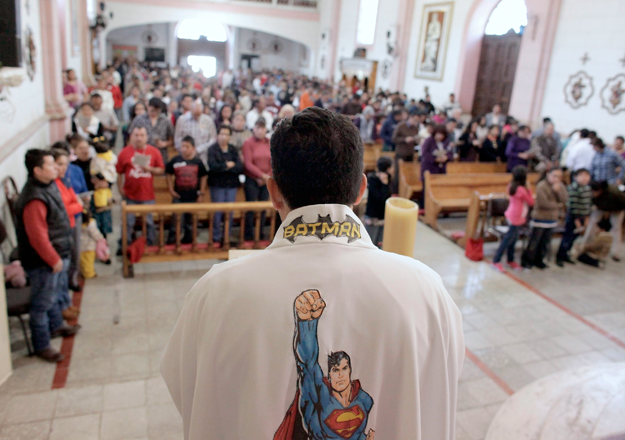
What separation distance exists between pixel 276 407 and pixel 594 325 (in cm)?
529

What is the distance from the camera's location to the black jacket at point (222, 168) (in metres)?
6.22

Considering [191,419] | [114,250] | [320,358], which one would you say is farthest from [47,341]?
[320,358]

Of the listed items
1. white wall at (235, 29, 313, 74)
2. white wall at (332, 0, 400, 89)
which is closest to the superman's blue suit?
white wall at (332, 0, 400, 89)

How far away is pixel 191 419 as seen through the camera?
127cm

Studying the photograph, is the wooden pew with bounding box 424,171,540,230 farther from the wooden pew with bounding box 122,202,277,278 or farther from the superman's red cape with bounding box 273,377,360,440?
the superman's red cape with bounding box 273,377,360,440

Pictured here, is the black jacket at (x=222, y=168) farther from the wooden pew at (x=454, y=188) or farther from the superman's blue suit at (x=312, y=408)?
the superman's blue suit at (x=312, y=408)

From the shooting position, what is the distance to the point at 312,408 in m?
1.22

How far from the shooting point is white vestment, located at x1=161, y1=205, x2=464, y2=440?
1.18m

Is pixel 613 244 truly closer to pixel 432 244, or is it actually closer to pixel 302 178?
pixel 432 244

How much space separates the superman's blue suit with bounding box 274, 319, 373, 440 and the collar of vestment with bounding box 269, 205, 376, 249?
231mm

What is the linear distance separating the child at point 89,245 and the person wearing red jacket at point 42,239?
49.3 inches

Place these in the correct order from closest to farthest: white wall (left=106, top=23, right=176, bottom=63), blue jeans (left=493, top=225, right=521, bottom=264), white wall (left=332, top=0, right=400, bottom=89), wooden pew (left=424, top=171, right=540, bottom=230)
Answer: blue jeans (left=493, top=225, right=521, bottom=264) → wooden pew (left=424, top=171, right=540, bottom=230) → white wall (left=332, top=0, right=400, bottom=89) → white wall (left=106, top=23, right=176, bottom=63)

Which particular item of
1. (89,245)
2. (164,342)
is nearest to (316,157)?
(164,342)

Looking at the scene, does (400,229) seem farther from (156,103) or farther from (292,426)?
(156,103)
